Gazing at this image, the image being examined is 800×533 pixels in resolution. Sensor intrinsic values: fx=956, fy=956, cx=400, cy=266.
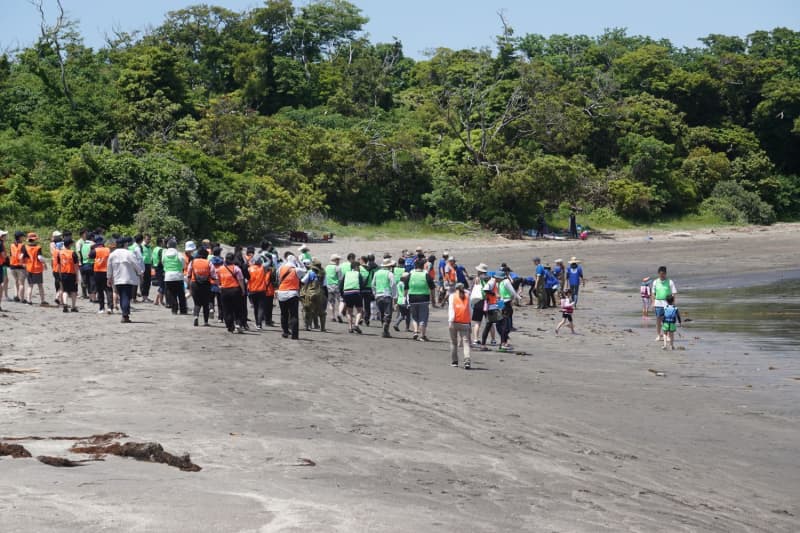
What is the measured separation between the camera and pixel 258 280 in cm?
1802

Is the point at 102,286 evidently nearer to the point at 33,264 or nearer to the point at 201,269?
the point at 33,264

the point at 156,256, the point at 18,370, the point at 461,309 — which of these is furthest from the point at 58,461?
the point at 156,256

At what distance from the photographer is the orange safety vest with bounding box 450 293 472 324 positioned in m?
15.3

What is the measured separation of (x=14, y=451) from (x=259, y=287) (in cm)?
1056

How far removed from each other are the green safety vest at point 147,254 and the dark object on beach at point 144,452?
1356 cm

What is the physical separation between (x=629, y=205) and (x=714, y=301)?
2734cm

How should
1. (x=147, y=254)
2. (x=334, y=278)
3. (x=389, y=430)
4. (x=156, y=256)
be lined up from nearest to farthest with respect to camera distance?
(x=389, y=430), (x=156, y=256), (x=334, y=278), (x=147, y=254)

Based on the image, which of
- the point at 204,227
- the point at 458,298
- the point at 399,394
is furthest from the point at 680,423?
the point at 204,227

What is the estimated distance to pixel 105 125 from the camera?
151ft

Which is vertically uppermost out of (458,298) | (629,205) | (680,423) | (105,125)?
(105,125)

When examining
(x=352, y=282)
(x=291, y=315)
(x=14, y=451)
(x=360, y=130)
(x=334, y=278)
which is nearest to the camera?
(x=14, y=451)

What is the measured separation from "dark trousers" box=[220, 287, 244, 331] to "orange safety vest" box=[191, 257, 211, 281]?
63cm

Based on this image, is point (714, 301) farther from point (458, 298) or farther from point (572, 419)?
point (572, 419)

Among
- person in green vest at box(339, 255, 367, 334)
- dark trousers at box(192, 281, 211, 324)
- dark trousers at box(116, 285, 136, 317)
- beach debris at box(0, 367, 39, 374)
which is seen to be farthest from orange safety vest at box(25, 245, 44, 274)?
beach debris at box(0, 367, 39, 374)
